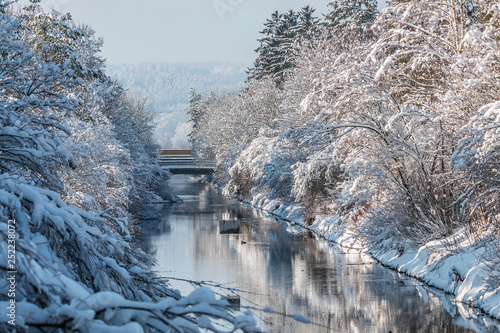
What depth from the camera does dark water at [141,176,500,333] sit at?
1401cm

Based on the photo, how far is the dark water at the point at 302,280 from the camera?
14.0 m

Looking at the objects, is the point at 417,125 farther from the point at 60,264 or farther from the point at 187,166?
the point at 187,166

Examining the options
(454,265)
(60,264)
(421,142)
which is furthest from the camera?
(421,142)

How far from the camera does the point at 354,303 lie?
630 inches

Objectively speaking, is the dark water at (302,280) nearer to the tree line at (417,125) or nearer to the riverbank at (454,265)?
the riverbank at (454,265)

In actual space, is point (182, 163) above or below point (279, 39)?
below

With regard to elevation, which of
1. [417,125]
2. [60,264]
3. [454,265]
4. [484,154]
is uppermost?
[417,125]

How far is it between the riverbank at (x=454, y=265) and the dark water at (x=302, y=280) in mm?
316

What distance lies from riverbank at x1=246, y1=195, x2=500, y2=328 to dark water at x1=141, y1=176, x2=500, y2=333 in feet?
1.04

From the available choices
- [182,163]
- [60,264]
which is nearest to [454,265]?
[60,264]

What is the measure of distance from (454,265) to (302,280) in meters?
4.82

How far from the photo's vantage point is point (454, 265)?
1590cm

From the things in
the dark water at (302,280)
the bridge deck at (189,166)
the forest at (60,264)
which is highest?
the bridge deck at (189,166)

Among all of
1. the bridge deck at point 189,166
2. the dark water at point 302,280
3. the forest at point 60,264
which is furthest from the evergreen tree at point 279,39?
the forest at point 60,264
